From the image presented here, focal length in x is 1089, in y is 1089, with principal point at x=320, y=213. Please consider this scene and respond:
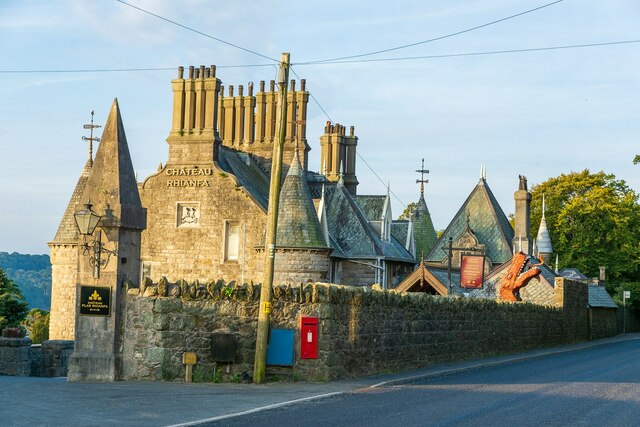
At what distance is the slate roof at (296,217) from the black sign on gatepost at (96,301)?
22840mm

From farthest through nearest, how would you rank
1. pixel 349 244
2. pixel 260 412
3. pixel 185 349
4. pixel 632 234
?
pixel 632 234 → pixel 349 244 → pixel 185 349 → pixel 260 412

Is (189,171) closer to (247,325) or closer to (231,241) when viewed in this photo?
(231,241)

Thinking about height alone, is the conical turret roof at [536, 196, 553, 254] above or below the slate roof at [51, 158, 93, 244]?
above

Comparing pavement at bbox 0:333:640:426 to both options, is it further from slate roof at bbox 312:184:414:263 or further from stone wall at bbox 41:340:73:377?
slate roof at bbox 312:184:414:263

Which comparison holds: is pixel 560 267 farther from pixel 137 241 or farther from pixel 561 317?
pixel 137 241

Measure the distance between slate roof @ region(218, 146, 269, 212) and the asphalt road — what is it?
24.8m

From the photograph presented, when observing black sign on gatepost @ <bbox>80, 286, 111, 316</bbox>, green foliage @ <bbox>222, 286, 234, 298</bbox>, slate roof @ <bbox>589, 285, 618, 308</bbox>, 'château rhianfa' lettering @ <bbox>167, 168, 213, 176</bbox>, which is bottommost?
black sign on gatepost @ <bbox>80, 286, 111, 316</bbox>

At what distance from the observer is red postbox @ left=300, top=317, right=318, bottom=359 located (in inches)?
793

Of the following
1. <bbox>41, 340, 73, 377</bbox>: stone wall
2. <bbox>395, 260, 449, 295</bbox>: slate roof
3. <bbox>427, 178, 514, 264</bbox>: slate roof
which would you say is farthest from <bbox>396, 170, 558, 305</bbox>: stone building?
<bbox>41, 340, 73, 377</bbox>: stone wall

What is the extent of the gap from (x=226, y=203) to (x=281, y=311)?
26820mm

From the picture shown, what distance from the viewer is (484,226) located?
67.0 meters

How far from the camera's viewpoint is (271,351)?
66.7 ft

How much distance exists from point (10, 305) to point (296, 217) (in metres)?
15.5

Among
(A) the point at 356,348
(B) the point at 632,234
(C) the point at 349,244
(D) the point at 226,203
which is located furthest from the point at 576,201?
(A) the point at 356,348
